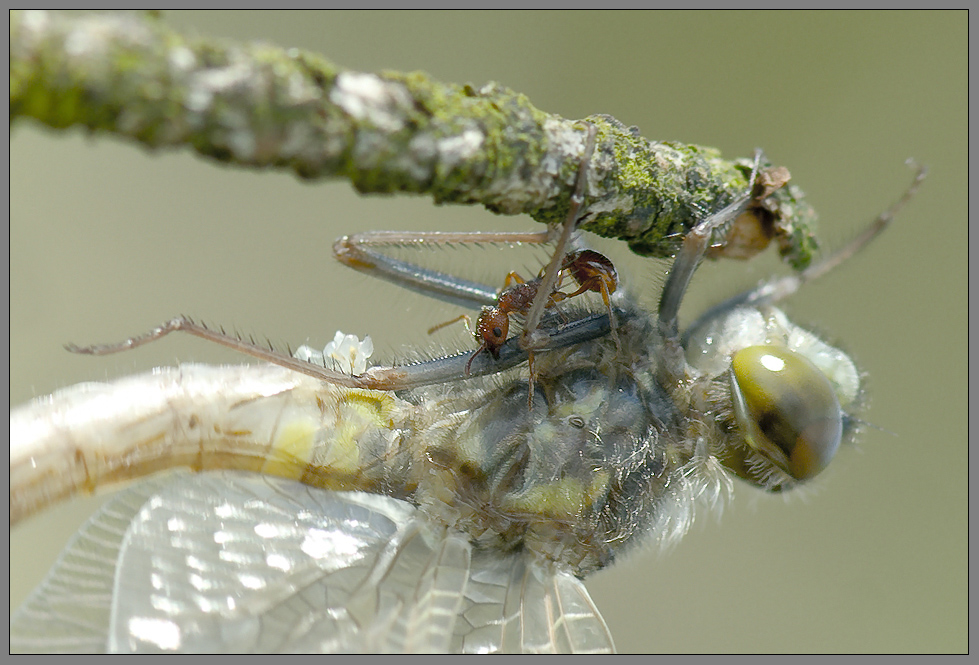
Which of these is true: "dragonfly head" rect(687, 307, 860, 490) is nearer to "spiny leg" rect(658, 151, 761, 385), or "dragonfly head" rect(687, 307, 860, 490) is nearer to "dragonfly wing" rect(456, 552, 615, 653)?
"spiny leg" rect(658, 151, 761, 385)

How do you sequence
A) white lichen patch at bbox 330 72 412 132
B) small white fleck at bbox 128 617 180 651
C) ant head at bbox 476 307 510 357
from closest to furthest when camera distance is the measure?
white lichen patch at bbox 330 72 412 132, small white fleck at bbox 128 617 180 651, ant head at bbox 476 307 510 357

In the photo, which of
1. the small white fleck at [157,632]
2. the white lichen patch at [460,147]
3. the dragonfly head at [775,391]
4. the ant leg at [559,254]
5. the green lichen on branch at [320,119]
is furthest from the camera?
the dragonfly head at [775,391]

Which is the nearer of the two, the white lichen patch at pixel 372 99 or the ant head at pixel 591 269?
the white lichen patch at pixel 372 99

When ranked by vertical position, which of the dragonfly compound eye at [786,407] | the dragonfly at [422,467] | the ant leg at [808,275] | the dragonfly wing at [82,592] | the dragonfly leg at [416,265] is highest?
the ant leg at [808,275]

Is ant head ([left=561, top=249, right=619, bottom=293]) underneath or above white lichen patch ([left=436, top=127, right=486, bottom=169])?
underneath

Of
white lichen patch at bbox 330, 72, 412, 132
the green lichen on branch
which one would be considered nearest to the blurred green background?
the green lichen on branch

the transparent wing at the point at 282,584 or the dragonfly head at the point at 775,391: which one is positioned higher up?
the dragonfly head at the point at 775,391

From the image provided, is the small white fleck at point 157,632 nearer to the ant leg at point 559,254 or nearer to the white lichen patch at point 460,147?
the ant leg at point 559,254

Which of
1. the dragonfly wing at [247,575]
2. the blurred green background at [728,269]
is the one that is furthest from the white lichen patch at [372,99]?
the blurred green background at [728,269]
